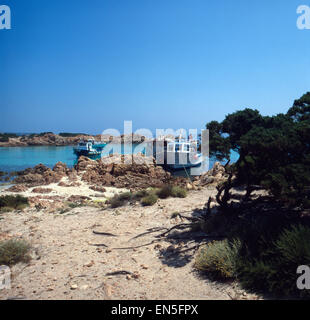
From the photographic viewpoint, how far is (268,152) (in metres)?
5.03

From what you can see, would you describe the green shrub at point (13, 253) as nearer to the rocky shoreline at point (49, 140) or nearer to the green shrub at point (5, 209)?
the green shrub at point (5, 209)

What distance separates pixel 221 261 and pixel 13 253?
4.76 metres

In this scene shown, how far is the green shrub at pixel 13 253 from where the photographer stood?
5.65m

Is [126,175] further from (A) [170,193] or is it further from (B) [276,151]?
(B) [276,151]

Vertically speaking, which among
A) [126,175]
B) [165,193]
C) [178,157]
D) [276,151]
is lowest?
[126,175]

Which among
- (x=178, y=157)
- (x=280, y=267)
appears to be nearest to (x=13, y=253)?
(x=280, y=267)

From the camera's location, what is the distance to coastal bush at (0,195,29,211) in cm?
1096

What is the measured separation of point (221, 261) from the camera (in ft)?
15.1

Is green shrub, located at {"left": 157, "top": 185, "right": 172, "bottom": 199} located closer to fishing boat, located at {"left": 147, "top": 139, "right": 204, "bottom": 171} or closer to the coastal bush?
the coastal bush

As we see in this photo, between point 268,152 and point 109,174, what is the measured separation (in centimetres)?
1699

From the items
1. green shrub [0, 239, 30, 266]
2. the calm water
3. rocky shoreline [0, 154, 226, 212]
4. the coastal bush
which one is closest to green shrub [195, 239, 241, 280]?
green shrub [0, 239, 30, 266]

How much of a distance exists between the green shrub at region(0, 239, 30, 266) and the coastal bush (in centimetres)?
539

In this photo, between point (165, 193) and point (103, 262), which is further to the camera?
point (165, 193)
